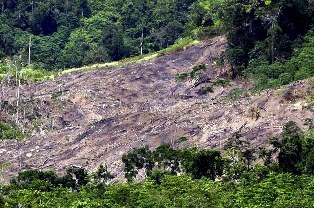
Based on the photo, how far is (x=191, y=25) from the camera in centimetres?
8556

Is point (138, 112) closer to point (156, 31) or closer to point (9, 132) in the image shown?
point (9, 132)

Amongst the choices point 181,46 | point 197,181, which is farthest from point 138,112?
point 197,181

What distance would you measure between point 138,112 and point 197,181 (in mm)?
19783

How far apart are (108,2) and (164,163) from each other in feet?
185

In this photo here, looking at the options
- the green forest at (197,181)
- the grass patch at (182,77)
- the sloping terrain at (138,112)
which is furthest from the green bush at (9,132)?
the grass patch at (182,77)

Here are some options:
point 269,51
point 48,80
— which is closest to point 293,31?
point 269,51

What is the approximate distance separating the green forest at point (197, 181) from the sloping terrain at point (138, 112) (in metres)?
3.64

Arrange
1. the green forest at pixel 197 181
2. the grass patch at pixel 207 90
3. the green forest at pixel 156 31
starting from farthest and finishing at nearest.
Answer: the grass patch at pixel 207 90 < the green forest at pixel 156 31 < the green forest at pixel 197 181

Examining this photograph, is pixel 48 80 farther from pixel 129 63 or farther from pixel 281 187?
pixel 281 187

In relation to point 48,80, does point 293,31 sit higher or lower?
higher

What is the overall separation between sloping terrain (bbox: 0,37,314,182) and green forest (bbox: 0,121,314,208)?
364 cm

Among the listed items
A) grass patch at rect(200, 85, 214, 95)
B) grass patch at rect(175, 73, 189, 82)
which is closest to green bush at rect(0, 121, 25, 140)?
grass patch at rect(200, 85, 214, 95)

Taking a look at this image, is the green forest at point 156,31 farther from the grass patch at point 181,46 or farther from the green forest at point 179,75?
the grass patch at point 181,46

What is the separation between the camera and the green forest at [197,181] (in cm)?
4081
